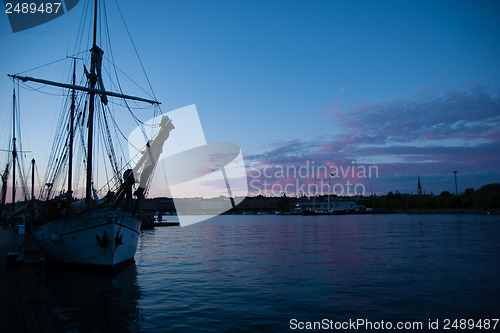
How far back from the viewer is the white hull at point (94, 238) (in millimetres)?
24578

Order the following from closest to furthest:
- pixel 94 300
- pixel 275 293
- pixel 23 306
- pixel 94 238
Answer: pixel 23 306
pixel 94 300
pixel 275 293
pixel 94 238

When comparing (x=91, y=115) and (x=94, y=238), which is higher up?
(x=91, y=115)

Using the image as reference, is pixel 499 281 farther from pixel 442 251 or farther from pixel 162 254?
pixel 162 254

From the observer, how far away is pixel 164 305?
58.5 feet

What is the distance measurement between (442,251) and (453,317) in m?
23.7

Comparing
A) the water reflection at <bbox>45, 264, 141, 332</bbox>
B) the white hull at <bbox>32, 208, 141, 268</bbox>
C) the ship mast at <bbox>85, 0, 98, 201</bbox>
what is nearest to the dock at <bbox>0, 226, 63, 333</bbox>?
the water reflection at <bbox>45, 264, 141, 332</bbox>

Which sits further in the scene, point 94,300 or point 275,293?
point 275,293

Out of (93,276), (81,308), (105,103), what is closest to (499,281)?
(81,308)

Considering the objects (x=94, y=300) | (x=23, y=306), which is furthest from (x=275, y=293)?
(x=23, y=306)

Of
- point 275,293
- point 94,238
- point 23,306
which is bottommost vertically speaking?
point 275,293

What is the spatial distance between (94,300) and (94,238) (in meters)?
6.89

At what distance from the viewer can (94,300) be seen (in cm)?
1870

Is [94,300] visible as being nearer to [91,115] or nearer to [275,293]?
[275,293]

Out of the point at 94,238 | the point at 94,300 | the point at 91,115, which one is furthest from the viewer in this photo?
the point at 91,115
